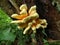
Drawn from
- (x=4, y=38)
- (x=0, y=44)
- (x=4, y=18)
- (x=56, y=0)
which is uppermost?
Answer: (x=56, y=0)

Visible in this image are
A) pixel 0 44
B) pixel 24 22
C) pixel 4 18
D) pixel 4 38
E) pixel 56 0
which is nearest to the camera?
pixel 24 22

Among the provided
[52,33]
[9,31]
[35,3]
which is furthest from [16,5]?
[9,31]

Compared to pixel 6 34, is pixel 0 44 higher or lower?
lower

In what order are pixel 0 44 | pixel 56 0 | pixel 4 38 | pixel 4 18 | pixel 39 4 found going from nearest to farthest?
pixel 39 4 → pixel 56 0 → pixel 4 38 → pixel 0 44 → pixel 4 18

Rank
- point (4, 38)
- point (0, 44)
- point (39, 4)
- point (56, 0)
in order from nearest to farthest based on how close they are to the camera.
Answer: point (39, 4)
point (56, 0)
point (4, 38)
point (0, 44)

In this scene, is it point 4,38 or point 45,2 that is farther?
point 4,38

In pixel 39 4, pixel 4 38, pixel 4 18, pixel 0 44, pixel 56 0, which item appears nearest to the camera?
pixel 39 4

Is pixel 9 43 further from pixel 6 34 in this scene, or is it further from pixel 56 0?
pixel 56 0

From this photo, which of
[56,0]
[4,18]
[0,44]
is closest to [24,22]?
[56,0]

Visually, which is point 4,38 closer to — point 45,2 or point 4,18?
point 4,18
